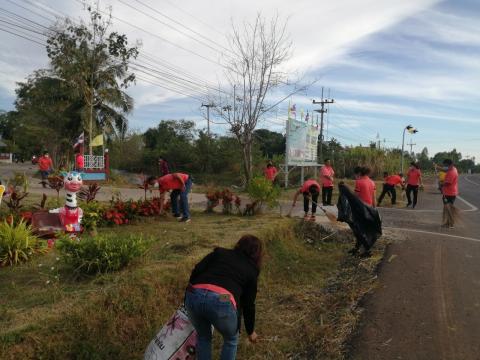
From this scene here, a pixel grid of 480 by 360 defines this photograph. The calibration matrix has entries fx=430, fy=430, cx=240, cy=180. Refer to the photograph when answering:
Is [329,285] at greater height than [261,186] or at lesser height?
lesser

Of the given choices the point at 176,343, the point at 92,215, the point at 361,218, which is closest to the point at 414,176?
the point at 361,218

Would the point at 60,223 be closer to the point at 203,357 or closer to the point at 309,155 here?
the point at 203,357

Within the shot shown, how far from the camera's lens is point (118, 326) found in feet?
13.2

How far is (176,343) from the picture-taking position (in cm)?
325

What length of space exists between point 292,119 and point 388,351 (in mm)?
18536

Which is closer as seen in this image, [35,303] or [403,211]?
[35,303]

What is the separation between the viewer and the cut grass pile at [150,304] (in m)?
3.61

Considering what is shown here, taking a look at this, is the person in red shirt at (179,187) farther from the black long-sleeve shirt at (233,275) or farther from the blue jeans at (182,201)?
the black long-sleeve shirt at (233,275)

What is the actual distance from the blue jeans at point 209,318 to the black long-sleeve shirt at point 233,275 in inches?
3.8

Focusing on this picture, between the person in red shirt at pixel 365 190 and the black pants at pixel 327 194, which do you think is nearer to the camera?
the person in red shirt at pixel 365 190

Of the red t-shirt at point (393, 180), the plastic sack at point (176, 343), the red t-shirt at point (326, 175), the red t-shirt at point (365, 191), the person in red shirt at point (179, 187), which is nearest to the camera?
the plastic sack at point (176, 343)

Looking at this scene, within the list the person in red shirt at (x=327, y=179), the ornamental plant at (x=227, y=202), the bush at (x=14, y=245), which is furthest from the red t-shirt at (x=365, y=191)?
the bush at (x=14, y=245)

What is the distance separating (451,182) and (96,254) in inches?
347

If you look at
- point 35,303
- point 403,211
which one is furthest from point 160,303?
point 403,211
